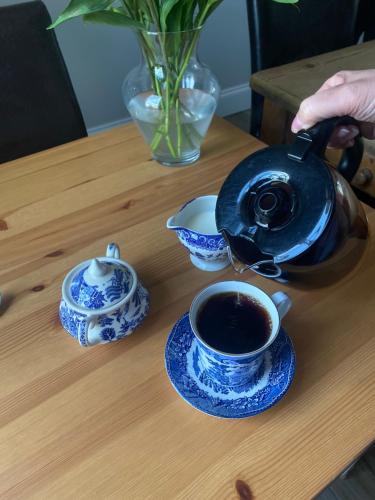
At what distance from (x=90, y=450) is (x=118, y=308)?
15 cm

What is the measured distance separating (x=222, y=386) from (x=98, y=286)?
0.18m

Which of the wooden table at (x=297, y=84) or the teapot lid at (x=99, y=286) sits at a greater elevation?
the teapot lid at (x=99, y=286)

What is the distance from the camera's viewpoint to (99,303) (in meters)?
0.48

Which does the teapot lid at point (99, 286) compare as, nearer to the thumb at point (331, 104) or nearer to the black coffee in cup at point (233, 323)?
the black coffee in cup at point (233, 323)

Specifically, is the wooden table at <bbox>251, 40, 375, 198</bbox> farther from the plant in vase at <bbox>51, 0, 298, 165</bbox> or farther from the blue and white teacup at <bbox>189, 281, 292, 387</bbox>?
the blue and white teacup at <bbox>189, 281, 292, 387</bbox>

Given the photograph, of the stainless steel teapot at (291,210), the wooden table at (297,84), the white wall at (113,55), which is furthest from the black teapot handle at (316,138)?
the white wall at (113,55)

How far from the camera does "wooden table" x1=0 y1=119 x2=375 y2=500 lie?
1.32 ft

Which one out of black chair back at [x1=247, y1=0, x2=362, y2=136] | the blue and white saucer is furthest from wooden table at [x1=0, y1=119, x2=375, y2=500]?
black chair back at [x1=247, y1=0, x2=362, y2=136]

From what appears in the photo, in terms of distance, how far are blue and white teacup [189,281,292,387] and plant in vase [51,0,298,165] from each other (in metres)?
0.38

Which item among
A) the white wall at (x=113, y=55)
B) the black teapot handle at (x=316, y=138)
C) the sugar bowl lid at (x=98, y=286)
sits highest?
the black teapot handle at (x=316, y=138)

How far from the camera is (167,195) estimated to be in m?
0.74

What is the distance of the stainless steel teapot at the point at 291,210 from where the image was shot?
432 mm

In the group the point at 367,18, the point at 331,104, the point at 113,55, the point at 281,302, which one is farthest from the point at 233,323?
the point at 113,55

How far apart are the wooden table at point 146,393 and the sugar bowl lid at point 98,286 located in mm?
69
